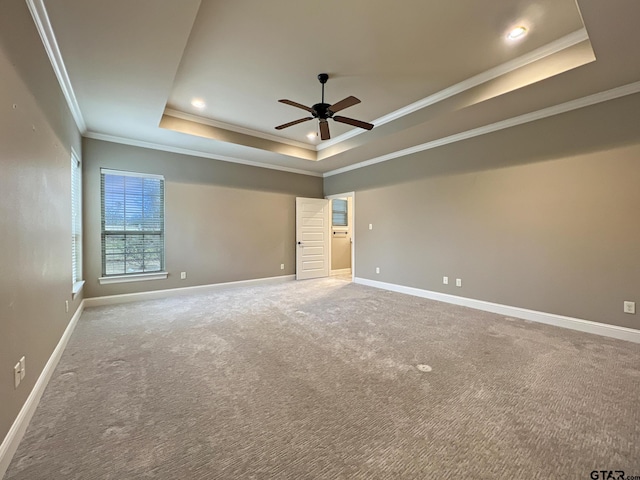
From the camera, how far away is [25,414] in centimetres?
167

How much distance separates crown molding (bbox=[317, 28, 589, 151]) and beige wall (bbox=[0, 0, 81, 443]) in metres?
3.97

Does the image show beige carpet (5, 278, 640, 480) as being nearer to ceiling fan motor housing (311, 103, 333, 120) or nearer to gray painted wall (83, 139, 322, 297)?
gray painted wall (83, 139, 322, 297)

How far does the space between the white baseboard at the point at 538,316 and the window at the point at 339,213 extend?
309cm

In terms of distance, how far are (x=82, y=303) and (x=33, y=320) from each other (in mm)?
2784

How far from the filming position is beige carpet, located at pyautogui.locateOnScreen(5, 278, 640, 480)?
140cm

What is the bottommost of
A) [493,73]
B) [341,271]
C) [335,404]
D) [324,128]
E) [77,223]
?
[335,404]

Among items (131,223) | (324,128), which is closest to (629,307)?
(324,128)

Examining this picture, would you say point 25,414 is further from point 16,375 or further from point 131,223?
point 131,223

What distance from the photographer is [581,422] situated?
1705 mm

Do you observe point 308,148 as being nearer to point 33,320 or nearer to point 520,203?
point 520,203

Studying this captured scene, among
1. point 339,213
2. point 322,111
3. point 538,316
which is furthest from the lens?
point 339,213

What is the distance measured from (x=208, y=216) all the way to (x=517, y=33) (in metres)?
5.22

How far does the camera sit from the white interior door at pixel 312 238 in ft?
22.1

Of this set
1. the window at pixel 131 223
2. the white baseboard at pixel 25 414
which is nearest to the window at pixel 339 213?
the window at pixel 131 223
